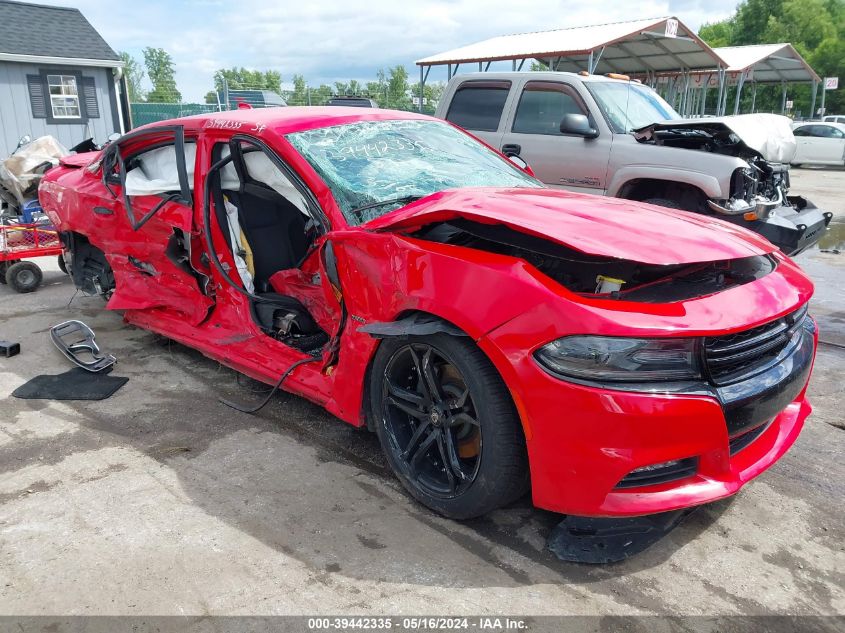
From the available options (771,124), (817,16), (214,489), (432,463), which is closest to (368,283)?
(432,463)

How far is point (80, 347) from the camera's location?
463 centimetres

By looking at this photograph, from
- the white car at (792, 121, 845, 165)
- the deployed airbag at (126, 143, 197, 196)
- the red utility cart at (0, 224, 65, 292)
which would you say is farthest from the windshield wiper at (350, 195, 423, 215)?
the white car at (792, 121, 845, 165)

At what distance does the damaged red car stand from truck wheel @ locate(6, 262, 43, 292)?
3478mm

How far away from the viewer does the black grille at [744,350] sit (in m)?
2.23

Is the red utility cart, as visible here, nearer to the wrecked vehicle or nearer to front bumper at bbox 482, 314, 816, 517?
the wrecked vehicle

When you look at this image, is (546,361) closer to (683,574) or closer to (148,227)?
(683,574)

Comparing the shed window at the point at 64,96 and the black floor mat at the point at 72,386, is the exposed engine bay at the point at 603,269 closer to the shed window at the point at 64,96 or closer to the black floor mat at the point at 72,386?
the black floor mat at the point at 72,386

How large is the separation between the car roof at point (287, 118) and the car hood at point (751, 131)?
10.0ft

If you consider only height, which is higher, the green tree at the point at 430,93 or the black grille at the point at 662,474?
the green tree at the point at 430,93

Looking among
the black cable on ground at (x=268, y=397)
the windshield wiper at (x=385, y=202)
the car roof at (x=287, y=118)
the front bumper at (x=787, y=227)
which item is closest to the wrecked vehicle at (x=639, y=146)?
the front bumper at (x=787, y=227)

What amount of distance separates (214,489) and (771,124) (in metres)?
6.11

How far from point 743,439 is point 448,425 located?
1135 millimetres

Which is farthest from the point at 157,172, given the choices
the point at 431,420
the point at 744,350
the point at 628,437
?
the point at 744,350

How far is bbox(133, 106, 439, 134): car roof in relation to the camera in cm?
347
